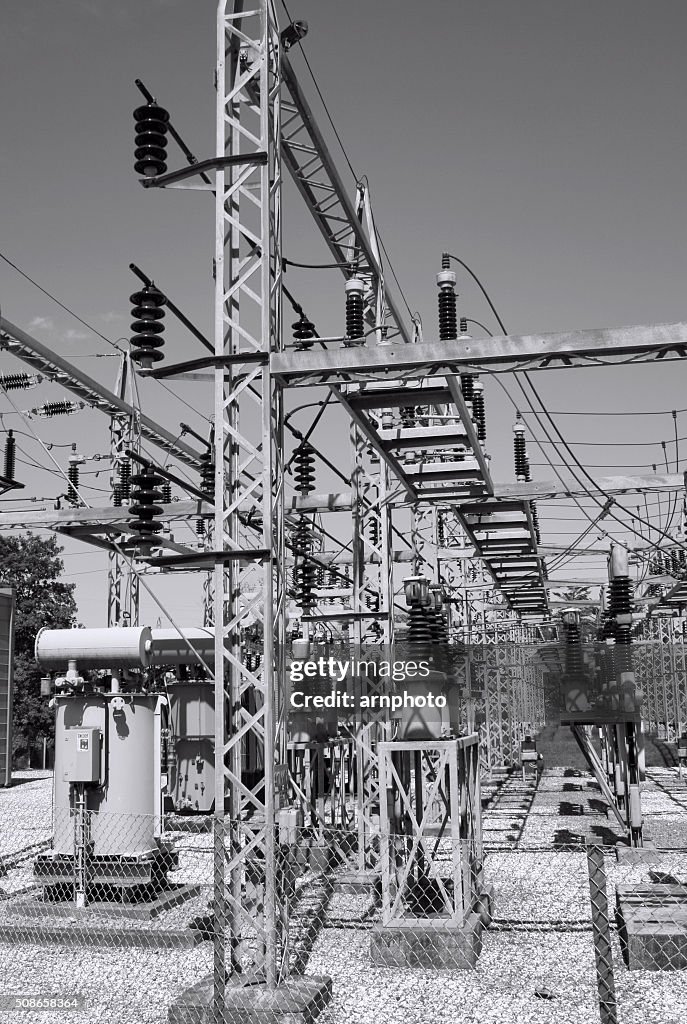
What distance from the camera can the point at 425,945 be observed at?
32.0ft

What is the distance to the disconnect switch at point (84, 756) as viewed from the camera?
1286cm

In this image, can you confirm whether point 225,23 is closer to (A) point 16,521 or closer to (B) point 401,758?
(B) point 401,758

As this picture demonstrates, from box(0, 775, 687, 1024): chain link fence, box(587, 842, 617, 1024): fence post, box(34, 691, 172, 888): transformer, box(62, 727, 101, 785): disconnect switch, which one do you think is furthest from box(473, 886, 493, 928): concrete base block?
box(62, 727, 101, 785): disconnect switch

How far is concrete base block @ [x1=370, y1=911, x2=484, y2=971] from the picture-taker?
31.6 ft

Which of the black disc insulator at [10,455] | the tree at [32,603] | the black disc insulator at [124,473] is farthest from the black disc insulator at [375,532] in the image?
the tree at [32,603]

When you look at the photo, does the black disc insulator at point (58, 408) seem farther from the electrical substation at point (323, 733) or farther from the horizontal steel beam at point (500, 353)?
the horizontal steel beam at point (500, 353)

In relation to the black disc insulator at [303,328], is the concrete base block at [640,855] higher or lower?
lower

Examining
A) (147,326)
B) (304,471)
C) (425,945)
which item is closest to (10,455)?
(304,471)

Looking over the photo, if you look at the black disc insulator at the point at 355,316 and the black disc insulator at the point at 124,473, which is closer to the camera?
the black disc insulator at the point at 355,316

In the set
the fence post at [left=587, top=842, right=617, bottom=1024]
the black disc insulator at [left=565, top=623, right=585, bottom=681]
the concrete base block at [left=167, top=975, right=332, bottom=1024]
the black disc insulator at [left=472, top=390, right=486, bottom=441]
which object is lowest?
the concrete base block at [left=167, top=975, right=332, bottom=1024]

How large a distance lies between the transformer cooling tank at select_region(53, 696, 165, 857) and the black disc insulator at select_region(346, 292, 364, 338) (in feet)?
19.2

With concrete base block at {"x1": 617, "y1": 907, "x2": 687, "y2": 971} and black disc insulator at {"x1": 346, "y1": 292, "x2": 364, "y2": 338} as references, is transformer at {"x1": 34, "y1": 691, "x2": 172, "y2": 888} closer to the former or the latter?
concrete base block at {"x1": 617, "y1": 907, "x2": 687, "y2": 971}

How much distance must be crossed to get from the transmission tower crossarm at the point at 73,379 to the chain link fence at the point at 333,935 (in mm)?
6426

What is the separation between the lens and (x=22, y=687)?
41156 millimetres
